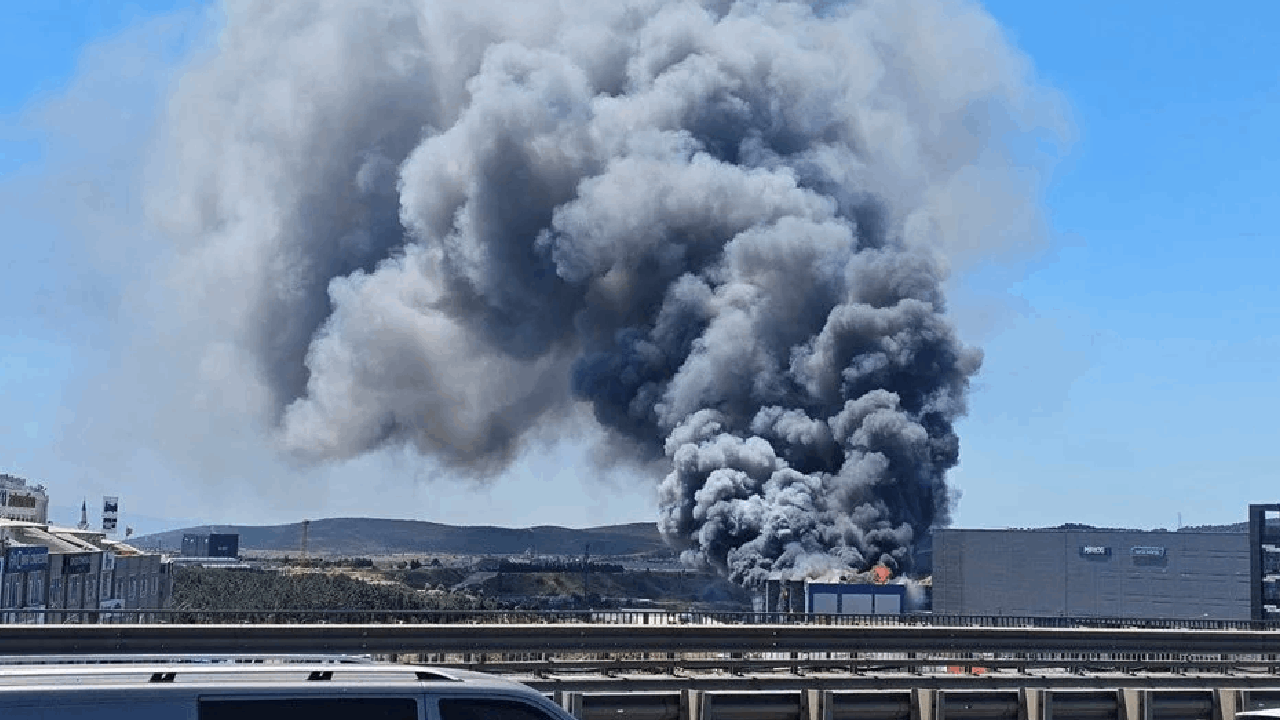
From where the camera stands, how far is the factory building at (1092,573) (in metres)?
82.2

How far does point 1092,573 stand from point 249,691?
276ft

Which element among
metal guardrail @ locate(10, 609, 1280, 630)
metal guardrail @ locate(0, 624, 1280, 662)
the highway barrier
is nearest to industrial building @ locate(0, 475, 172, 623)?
metal guardrail @ locate(10, 609, 1280, 630)

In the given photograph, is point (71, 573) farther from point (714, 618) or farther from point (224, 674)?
point (224, 674)

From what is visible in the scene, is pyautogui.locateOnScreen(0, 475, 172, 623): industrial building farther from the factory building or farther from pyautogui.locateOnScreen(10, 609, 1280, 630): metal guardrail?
the factory building

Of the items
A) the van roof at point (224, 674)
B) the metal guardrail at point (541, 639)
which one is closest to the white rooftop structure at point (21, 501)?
the metal guardrail at point (541, 639)

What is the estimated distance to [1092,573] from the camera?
88.6 meters

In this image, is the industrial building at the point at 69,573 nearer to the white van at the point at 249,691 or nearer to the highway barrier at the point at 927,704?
the highway barrier at the point at 927,704

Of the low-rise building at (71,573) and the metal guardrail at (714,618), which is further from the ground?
the low-rise building at (71,573)

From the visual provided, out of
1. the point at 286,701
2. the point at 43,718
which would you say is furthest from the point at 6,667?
the point at 286,701

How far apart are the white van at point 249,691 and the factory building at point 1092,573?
3029 inches

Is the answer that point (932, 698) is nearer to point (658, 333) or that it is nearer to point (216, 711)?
point (216, 711)

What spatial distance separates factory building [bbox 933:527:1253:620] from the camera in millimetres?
82188

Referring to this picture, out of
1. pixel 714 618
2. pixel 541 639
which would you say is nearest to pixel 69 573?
pixel 714 618

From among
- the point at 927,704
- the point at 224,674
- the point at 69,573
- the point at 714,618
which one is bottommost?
the point at 927,704
